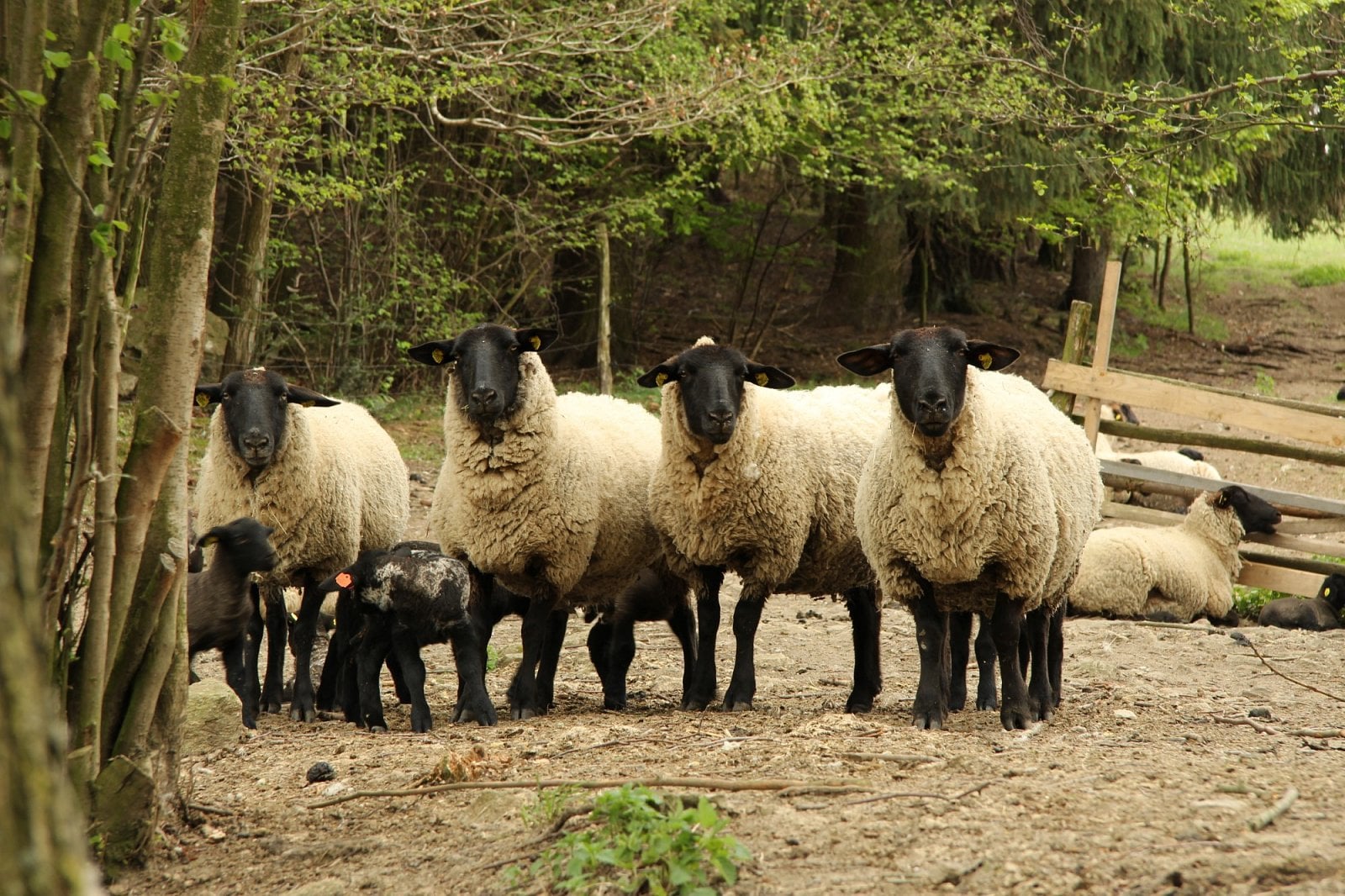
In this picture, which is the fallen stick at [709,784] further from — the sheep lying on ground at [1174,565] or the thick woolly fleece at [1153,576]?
the thick woolly fleece at [1153,576]

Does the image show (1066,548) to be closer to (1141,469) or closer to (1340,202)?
(1141,469)

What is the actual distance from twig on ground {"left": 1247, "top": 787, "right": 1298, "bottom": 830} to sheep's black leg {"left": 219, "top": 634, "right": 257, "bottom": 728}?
516 centimetres

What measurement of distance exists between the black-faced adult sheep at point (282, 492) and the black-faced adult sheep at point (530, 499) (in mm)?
651

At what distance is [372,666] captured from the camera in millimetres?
7363

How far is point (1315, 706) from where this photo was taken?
7.75m

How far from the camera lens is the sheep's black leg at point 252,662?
753cm

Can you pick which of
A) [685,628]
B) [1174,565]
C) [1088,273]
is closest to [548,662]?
[685,628]

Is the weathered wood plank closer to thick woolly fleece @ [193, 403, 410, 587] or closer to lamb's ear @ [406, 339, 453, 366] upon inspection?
lamb's ear @ [406, 339, 453, 366]

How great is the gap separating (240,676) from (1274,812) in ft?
17.7

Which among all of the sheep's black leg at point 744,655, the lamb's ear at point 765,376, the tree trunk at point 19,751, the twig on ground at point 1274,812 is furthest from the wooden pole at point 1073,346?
the tree trunk at point 19,751

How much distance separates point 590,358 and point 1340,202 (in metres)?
13.8

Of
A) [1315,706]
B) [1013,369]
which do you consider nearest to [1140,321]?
[1013,369]

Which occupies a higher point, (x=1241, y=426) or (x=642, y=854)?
(x=1241, y=426)

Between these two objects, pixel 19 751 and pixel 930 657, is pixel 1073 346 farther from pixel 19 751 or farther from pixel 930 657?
pixel 19 751
